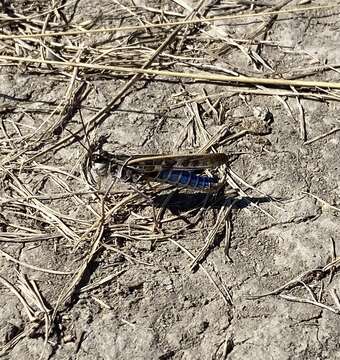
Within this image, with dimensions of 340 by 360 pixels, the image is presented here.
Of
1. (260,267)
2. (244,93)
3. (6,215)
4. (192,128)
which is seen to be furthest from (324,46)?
(6,215)


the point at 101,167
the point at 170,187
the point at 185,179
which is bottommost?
the point at 170,187

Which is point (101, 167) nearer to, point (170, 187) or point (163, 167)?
point (163, 167)

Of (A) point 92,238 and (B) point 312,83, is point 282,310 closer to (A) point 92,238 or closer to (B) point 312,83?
(A) point 92,238

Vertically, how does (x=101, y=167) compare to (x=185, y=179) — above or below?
above

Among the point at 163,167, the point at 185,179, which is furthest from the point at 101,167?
the point at 185,179

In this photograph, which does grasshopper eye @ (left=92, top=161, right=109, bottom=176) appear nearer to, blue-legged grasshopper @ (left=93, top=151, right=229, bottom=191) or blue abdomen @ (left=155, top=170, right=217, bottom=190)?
blue-legged grasshopper @ (left=93, top=151, right=229, bottom=191)

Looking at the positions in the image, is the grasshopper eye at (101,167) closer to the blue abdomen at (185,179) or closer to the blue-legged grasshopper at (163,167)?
the blue-legged grasshopper at (163,167)

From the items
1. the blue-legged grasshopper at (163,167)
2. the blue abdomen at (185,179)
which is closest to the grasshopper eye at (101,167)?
the blue-legged grasshopper at (163,167)
